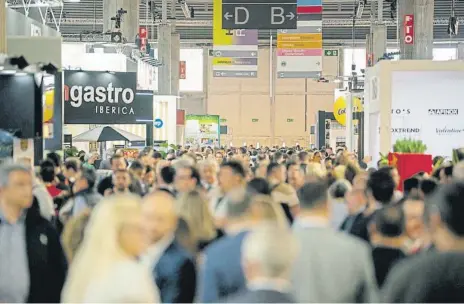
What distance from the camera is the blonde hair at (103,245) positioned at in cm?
354

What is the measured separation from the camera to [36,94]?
11547 millimetres

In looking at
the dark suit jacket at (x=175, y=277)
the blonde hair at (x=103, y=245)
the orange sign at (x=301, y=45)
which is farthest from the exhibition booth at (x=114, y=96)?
the blonde hair at (x=103, y=245)

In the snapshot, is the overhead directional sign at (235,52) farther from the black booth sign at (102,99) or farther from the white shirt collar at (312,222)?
the white shirt collar at (312,222)

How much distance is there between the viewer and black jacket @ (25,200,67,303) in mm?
4984

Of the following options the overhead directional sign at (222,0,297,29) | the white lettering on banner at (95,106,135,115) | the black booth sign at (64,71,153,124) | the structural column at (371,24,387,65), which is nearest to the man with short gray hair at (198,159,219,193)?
the black booth sign at (64,71,153,124)

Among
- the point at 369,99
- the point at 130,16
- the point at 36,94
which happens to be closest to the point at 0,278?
the point at 36,94

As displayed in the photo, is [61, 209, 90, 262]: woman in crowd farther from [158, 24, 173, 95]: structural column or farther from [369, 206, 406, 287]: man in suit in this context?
[158, 24, 173, 95]: structural column

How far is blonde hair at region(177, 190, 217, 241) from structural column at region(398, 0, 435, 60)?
1934 centimetres

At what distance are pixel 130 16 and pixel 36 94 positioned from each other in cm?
1649

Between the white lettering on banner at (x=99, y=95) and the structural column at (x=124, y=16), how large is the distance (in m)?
6.63

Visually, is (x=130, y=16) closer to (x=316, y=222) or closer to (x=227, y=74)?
(x=227, y=74)

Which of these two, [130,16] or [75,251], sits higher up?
[130,16]

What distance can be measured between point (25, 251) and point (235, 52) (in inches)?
850

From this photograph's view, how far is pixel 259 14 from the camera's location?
19.8 m
